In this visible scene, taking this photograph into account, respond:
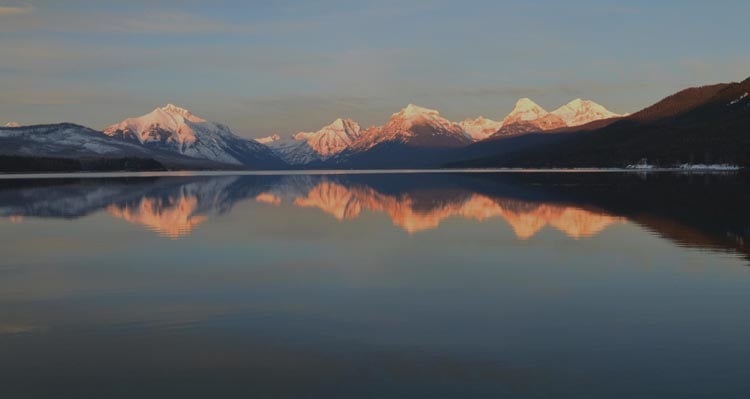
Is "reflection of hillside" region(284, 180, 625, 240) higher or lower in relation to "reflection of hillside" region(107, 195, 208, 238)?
higher

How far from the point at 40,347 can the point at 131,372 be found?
3.75m

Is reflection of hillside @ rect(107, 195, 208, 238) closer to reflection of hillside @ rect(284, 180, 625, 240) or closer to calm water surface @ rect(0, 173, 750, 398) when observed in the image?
calm water surface @ rect(0, 173, 750, 398)

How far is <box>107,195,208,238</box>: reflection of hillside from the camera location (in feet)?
159

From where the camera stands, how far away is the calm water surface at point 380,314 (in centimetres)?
1491

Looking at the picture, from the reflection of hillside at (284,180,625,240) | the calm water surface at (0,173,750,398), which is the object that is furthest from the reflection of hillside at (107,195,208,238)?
the reflection of hillside at (284,180,625,240)

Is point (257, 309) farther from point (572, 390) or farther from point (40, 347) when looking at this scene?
point (572, 390)

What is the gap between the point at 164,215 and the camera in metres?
60.3

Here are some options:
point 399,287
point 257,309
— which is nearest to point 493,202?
point 399,287

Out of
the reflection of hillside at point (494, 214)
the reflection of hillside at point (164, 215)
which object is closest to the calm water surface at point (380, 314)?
the reflection of hillside at point (494, 214)

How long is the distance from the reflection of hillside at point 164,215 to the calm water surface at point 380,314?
4102 mm

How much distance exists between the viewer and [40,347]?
1772 centimetres

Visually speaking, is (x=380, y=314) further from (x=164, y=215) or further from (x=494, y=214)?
(x=164, y=215)

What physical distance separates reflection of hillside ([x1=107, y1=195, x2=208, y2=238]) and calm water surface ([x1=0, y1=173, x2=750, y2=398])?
410cm

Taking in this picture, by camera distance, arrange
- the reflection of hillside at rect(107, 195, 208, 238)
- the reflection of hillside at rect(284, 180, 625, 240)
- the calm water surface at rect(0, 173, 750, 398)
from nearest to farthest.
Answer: the calm water surface at rect(0, 173, 750, 398) < the reflection of hillside at rect(284, 180, 625, 240) < the reflection of hillside at rect(107, 195, 208, 238)
